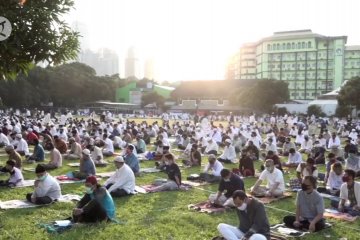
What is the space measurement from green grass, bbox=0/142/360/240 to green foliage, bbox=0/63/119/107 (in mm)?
51403

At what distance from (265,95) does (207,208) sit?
59447mm

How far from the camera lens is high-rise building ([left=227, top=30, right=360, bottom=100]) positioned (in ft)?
324

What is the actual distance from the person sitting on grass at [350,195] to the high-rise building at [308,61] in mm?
94987

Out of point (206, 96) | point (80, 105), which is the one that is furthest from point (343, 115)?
point (80, 105)


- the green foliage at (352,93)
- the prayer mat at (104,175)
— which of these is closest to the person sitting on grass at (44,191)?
the prayer mat at (104,175)

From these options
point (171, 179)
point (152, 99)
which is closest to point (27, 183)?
point (171, 179)

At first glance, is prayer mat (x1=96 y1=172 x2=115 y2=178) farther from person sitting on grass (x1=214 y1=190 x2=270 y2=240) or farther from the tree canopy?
the tree canopy

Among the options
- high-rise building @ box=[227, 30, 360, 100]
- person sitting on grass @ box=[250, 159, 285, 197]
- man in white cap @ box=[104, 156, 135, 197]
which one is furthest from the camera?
high-rise building @ box=[227, 30, 360, 100]

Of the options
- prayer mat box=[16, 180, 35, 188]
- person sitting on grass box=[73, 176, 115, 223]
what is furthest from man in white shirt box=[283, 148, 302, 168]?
person sitting on grass box=[73, 176, 115, 223]

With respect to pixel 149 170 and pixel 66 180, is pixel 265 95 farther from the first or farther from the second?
pixel 66 180

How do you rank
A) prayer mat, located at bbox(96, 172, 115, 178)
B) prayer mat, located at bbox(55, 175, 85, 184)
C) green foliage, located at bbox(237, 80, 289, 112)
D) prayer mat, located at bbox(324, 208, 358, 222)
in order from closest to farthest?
prayer mat, located at bbox(324, 208, 358, 222) → prayer mat, located at bbox(55, 175, 85, 184) → prayer mat, located at bbox(96, 172, 115, 178) → green foliage, located at bbox(237, 80, 289, 112)

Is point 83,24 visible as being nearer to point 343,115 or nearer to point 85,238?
point 343,115

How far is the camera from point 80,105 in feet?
240

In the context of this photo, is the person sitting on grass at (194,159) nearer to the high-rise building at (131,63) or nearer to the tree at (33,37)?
the tree at (33,37)
